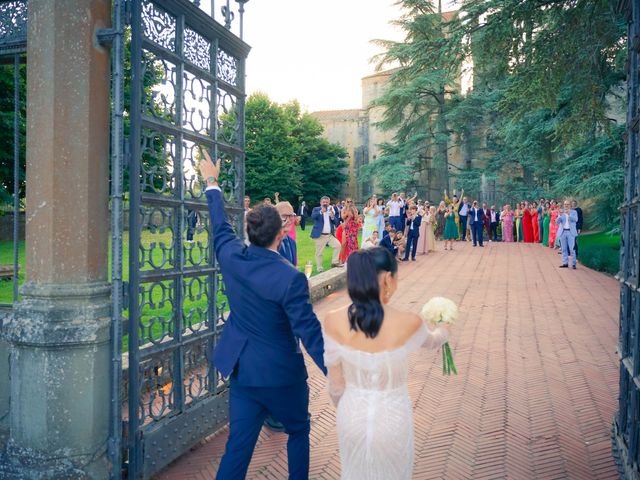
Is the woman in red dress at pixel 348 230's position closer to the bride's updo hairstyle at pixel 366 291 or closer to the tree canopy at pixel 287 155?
the bride's updo hairstyle at pixel 366 291

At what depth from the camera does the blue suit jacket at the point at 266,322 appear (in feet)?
9.29

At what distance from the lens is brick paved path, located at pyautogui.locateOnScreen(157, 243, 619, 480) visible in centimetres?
402

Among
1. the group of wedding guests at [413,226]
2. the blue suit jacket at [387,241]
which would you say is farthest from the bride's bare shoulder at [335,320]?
the blue suit jacket at [387,241]

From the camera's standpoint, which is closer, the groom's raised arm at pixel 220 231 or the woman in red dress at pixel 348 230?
the groom's raised arm at pixel 220 231

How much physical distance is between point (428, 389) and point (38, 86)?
15.1 ft

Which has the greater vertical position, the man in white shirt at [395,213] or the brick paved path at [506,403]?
the man in white shirt at [395,213]

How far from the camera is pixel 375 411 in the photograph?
8.44ft

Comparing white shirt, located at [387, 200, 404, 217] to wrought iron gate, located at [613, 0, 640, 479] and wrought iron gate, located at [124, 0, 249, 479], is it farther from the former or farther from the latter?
wrought iron gate, located at [613, 0, 640, 479]

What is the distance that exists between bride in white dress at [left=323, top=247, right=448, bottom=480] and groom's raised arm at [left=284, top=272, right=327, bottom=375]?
0.57ft

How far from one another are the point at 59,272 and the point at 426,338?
243cm

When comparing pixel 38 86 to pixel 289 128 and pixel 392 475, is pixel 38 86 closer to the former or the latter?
pixel 392 475

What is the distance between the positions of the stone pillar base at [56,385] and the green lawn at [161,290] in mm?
422

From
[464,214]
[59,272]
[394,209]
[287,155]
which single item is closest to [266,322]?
[59,272]

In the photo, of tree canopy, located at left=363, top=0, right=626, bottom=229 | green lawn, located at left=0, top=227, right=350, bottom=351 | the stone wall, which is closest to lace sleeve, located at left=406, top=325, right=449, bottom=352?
green lawn, located at left=0, top=227, right=350, bottom=351
